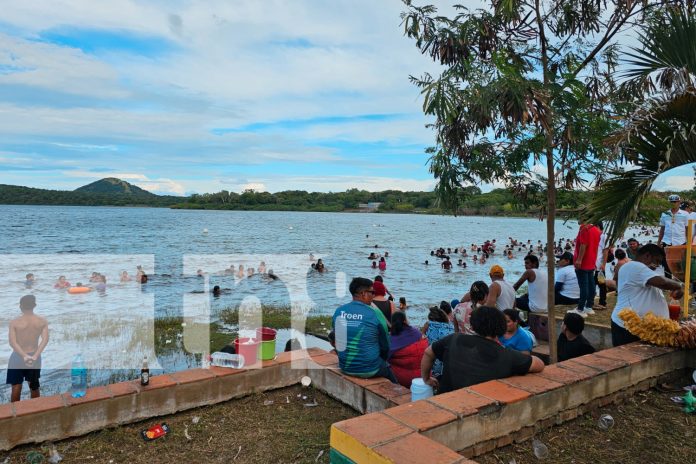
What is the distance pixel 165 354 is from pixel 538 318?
7.56 meters

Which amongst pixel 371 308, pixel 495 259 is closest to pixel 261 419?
pixel 371 308

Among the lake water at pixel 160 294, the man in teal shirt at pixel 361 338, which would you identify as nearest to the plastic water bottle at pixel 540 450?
the man in teal shirt at pixel 361 338

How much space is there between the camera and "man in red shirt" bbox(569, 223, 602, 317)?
27.8 feet

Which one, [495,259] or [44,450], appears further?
[495,259]

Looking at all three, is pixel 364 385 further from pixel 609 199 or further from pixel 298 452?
pixel 609 199

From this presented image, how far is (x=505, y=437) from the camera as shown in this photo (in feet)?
11.0

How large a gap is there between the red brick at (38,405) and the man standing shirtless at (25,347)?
2.82 m

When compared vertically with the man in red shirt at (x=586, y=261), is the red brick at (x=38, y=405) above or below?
below

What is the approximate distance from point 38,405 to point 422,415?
10.6ft

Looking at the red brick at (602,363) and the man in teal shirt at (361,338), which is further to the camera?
the man in teal shirt at (361,338)

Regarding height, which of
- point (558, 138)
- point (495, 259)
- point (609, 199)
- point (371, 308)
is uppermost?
point (558, 138)

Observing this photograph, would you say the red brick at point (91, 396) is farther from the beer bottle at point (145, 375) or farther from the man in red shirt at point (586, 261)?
the man in red shirt at point (586, 261)

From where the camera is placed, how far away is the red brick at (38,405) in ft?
12.6

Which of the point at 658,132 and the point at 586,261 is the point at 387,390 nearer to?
the point at 658,132
